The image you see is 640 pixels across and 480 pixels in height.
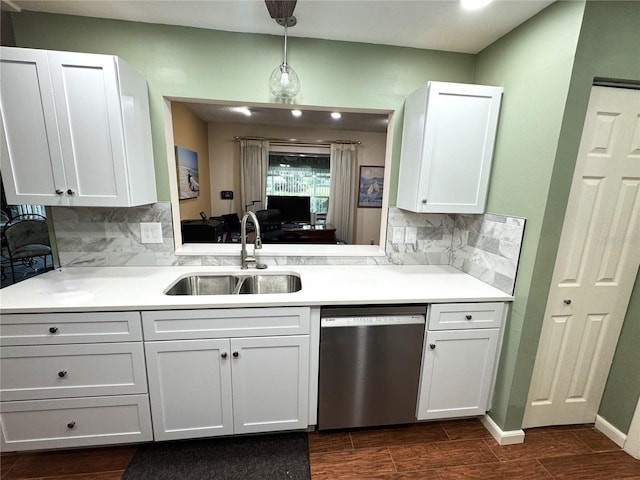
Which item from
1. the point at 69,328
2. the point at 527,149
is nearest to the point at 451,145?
the point at 527,149

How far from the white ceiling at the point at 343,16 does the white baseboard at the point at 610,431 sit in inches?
96.0

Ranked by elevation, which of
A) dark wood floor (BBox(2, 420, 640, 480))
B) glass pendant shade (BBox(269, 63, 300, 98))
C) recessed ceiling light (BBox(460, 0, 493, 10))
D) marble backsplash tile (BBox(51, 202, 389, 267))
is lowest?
dark wood floor (BBox(2, 420, 640, 480))

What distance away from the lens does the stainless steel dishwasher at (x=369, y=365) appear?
4.87ft


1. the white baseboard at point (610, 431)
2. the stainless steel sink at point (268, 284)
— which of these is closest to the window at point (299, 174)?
the stainless steel sink at point (268, 284)

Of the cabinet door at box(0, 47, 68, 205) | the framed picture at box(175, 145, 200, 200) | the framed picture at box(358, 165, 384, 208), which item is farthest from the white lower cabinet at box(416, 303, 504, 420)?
the framed picture at box(358, 165, 384, 208)

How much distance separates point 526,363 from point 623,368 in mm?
625

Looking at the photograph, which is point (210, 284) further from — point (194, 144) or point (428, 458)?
point (194, 144)

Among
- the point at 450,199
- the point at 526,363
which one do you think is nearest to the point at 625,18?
the point at 450,199

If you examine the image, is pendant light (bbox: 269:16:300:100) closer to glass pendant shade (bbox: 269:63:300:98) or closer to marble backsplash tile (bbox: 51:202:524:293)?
glass pendant shade (bbox: 269:63:300:98)

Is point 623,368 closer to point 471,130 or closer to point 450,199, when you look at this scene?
point 450,199

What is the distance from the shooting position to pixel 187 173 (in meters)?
3.53

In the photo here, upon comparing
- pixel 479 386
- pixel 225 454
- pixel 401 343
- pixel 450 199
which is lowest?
pixel 225 454

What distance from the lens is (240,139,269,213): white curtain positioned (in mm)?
4742

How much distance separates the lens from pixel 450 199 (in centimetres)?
173
